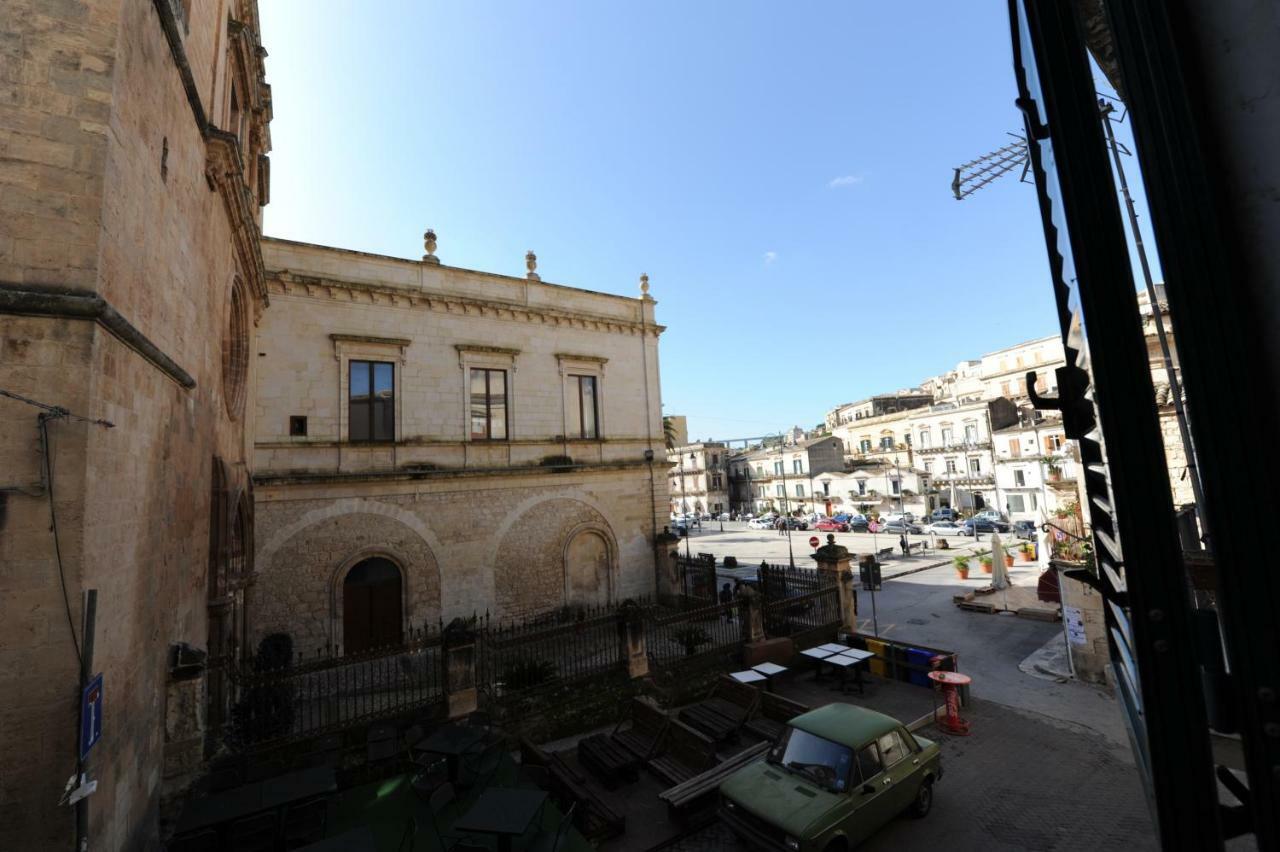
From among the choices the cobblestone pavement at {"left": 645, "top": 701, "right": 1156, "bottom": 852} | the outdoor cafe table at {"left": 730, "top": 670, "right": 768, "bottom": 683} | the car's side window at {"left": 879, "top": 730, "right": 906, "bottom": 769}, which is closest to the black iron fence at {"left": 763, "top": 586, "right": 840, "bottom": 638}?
the outdoor cafe table at {"left": 730, "top": 670, "right": 768, "bottom": 683}

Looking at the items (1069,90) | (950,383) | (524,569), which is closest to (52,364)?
(1069,90)

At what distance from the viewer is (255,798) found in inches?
251

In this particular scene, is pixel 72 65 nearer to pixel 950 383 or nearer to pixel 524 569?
pixel 524 569

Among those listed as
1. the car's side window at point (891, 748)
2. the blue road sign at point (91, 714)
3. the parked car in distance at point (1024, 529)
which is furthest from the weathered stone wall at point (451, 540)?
the parked car in distance at point (1024, 529)

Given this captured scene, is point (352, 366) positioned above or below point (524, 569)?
above

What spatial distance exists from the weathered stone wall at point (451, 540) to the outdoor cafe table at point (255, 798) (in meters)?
7.77

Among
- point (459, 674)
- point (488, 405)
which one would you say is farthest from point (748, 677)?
point (488, 405)

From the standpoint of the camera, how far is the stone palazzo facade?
14.2 metres

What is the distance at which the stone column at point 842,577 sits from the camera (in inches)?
571

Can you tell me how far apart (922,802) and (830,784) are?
188 centimetres

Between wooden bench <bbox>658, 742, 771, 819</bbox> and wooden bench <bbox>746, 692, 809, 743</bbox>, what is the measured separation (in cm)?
129

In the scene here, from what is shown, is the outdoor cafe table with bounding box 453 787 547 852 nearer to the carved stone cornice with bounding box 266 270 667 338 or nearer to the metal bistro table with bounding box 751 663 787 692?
the metal bistro table with bounding box 751 663 787 692

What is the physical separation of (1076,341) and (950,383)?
82693 millimetres

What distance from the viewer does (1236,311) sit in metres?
1.17
